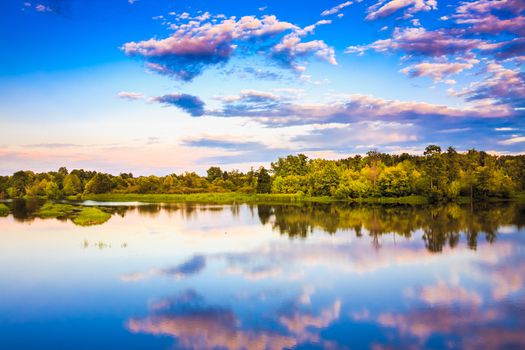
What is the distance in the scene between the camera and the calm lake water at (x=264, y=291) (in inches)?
523

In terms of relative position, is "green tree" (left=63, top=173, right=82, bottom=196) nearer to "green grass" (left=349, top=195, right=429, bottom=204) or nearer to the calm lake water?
"green grass" (left=349, top=195, right=429, bottom=204)

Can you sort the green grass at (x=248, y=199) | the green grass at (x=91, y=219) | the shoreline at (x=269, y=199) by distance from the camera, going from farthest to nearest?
the green grass at (x=248, y=199) → the shoreline at (x=269, y=199) → the green grass at (x=91, y=219)

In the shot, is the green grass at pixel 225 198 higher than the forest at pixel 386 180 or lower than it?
lower

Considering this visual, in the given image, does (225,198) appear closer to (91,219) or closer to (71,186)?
(91,219)

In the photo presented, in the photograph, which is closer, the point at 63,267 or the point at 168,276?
the point at 168,276

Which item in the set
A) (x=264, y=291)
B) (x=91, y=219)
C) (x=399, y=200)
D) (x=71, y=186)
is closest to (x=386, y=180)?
(x=399, y=200)

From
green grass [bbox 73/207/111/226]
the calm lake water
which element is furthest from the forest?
green grass [bbox 73/207/111/226]

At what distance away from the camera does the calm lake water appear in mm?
13297

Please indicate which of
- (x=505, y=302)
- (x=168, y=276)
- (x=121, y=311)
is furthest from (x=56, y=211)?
(x=505, y=302)

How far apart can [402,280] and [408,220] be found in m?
25.4

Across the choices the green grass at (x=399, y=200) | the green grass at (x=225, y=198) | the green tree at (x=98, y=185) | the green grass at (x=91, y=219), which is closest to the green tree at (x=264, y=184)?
the green grass at (x=225, y=198)

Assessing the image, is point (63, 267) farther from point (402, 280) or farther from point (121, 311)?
point (402, 280)

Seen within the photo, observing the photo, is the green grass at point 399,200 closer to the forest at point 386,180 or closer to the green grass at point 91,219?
the forest at point 386,180

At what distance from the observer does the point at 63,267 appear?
23016 mm
